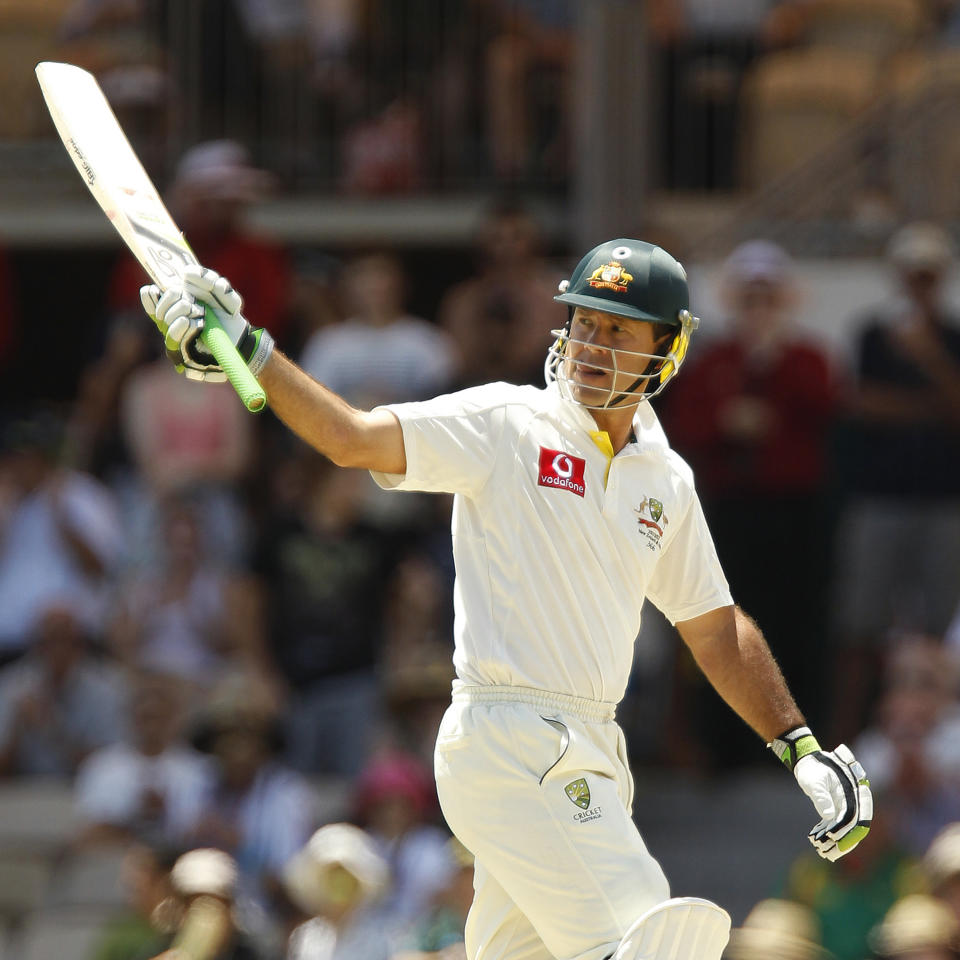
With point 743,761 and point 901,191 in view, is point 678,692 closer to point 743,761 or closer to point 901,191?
point 743,761

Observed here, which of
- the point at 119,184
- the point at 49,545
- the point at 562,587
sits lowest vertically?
the point at 49,545

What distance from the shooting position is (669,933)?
13.6 feet

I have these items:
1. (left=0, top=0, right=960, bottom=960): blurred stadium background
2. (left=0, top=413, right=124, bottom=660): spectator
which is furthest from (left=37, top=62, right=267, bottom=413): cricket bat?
(left=0, top=413, right=124, bottom=660): spectator

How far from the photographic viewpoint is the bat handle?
12.7ft

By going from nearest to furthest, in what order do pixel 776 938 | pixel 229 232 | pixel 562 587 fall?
pixel 562 587
pixel 776 938
pixel 229 232

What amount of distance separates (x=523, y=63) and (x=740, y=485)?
3.14 m

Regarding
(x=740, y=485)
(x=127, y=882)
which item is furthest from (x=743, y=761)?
(x=127, y=882)

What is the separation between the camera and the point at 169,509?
29.2ft

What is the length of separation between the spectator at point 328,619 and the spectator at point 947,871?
2607mm

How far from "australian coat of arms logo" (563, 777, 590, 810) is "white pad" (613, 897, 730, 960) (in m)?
0.26

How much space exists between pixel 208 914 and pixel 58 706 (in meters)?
2.26

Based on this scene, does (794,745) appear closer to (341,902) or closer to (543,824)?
(543,824)

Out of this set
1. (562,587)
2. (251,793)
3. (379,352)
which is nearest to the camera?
(562,587)

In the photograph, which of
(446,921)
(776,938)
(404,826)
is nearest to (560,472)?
(776,938)
